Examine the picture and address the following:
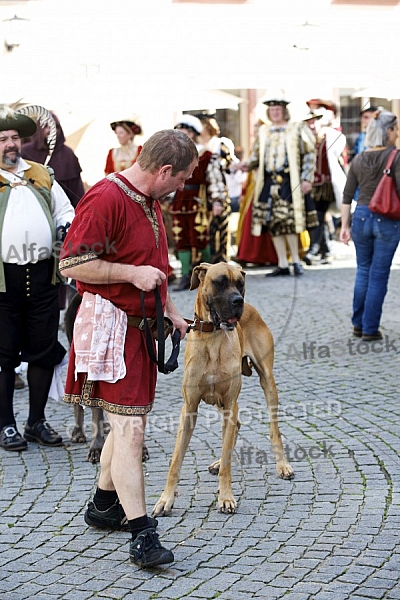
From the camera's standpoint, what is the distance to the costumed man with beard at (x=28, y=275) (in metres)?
5.92

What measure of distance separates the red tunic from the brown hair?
156 millimetres

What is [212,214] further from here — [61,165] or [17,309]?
[17,309]

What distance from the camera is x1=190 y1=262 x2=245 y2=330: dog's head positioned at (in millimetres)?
4734

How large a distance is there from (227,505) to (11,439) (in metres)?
1.82

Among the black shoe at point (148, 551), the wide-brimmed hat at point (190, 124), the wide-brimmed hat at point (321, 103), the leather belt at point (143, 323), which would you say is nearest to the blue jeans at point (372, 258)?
the wide-brimmed hat at point (190, 124)

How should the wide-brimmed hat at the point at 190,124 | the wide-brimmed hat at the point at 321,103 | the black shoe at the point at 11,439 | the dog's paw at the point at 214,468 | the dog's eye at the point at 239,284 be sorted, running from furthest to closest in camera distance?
1. the wide-brimmed hat at the point at 321,103
2. the wide-brimmed hat at the point at 190,124
3. the black shoe at the point at 11,439
4. the dog's paw at the point at 214,468
5. the dog's eye at the point at 239,284

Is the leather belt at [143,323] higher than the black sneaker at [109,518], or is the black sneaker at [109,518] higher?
the leather belt at [143,323]

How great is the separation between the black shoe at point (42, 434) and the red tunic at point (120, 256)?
6.00 ft

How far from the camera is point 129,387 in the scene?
4273mm

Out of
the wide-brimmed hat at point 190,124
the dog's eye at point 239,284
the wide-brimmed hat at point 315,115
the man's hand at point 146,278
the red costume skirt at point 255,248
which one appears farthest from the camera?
the red costume skirt at point 255,248

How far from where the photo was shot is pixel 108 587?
4.07 m

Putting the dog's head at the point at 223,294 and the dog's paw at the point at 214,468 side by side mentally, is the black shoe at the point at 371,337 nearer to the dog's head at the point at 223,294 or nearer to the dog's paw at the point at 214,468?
the dog's paw at the point at 214,468

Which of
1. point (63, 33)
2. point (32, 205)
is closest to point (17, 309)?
point (32, 205)

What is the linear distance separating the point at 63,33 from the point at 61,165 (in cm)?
710
